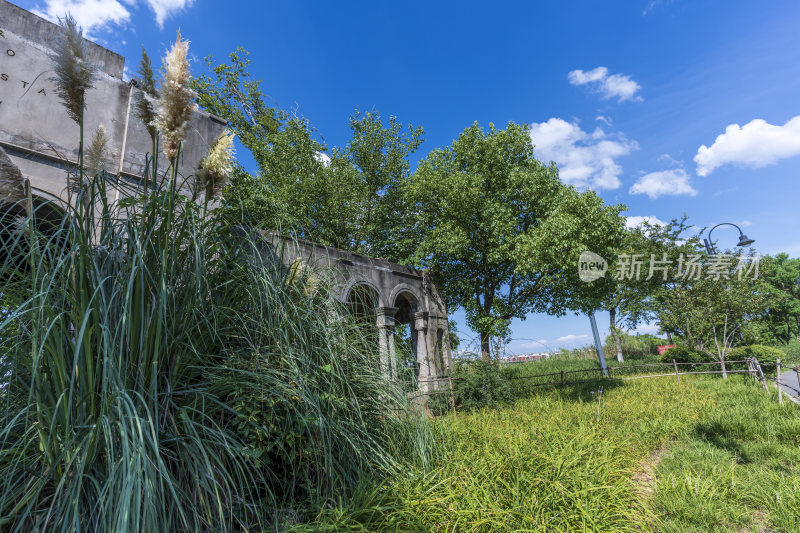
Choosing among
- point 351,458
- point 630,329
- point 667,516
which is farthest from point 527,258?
point 630,329

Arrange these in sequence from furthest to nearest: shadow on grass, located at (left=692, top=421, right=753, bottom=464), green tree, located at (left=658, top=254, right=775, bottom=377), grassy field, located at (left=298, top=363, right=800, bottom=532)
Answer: green tree, located at (left=658, top=254, right=775, bottom=377) → shadow on grass, located at (left=692, top=421, right=753, bottom=464) → grassy field, located at (left=298, top=363, right=800, bottom=532)

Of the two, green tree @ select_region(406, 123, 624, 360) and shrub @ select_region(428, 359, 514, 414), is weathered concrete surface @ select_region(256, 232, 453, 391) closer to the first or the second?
shrub @ select_region(428, 359, 514, 414)

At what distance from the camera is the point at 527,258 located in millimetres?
11766

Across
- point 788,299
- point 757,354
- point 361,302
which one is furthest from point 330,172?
point 788,299

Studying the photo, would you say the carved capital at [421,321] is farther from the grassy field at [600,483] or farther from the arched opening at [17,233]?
the arched opening at [17,233]

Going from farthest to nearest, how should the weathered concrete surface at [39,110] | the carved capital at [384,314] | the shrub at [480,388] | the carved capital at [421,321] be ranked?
the carved capital at [421,321]
the carved capital at [384,314]
the shrub at [480,388]
the weathered concrete surface at [39,110]

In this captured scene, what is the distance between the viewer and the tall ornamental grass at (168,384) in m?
1.65

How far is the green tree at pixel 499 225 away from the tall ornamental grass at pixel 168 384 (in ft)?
32.0

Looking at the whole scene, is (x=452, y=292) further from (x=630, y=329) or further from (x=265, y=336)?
(x=630, y=329)

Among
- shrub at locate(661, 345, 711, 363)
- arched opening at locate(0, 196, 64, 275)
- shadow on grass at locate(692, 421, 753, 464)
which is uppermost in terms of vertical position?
arched opening at locate(0, 196, 64, 275)

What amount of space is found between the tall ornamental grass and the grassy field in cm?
35

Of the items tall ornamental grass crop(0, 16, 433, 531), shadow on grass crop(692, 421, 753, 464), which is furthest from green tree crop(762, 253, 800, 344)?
tall ornamental grass crop(0, 16, 433, 531)

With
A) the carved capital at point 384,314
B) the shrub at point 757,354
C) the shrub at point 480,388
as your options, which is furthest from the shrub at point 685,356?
the carved capital at point 384,314

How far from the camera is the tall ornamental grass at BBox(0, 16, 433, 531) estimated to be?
1.65 m
